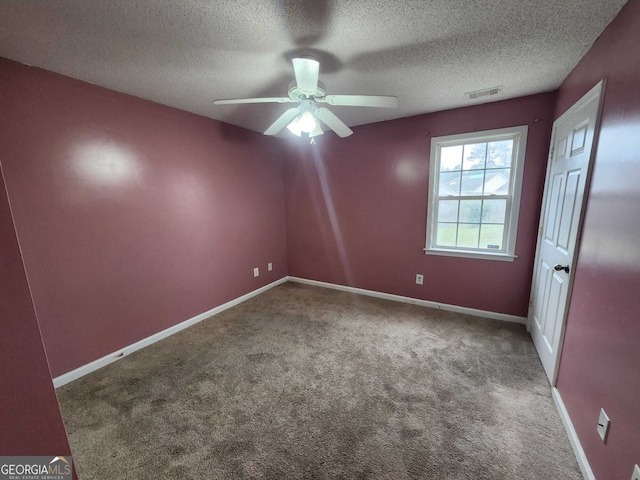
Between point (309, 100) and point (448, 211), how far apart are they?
207 centimetres

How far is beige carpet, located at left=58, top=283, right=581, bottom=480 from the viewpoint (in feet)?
4.45

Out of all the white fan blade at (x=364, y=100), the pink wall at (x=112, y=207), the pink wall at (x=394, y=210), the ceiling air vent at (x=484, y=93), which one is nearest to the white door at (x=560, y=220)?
the pink wall at (x=394, y=210)

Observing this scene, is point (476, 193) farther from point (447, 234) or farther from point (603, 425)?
point (603, 425)

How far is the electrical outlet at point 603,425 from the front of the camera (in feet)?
3.80

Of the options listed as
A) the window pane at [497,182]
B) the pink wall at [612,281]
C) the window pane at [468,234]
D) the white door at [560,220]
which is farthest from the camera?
the window pane at [468,234]

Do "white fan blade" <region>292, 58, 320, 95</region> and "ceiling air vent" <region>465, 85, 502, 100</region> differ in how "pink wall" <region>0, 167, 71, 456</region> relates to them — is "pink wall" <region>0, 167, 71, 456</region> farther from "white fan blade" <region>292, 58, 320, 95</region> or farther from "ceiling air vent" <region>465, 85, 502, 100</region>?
"ceiling air vent" <region>465, 85, 502, 100</region>

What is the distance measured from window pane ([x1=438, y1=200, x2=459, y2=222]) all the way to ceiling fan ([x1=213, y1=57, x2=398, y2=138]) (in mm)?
1510

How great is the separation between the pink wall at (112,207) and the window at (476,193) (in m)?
2.45

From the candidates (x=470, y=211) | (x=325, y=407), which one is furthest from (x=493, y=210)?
(x=325, y=407)

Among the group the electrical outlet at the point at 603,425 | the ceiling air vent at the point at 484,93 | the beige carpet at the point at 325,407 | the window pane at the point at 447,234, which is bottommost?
the beige carpet at the point at 325,407

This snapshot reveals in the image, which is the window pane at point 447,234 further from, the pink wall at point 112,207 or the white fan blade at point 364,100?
the pink wall at point 112,207

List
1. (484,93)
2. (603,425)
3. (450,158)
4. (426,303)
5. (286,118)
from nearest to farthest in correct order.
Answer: (603,425), (286,118), (484,93), (450,158), (426,303)

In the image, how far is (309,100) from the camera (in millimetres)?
1822

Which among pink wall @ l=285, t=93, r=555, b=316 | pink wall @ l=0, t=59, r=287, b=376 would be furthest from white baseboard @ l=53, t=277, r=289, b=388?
pink wall @ l=285, t=93, r=555, b=316
